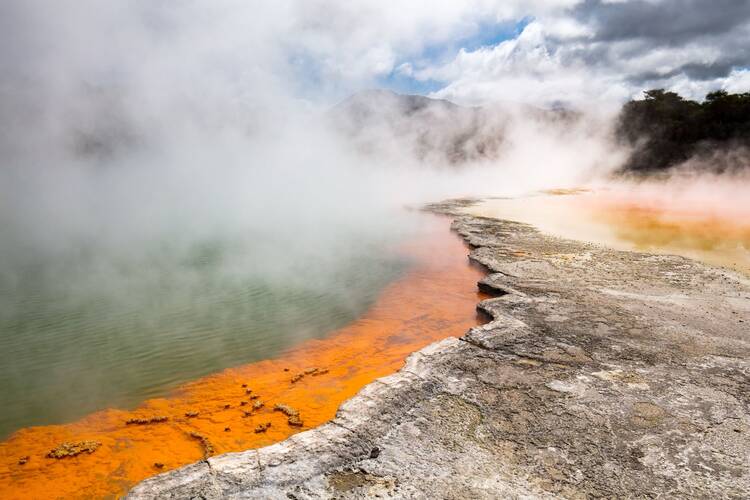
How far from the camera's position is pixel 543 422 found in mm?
2932

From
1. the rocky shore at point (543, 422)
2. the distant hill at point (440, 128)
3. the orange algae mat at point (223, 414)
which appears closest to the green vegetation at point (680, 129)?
the distant hill at point (440, 128)

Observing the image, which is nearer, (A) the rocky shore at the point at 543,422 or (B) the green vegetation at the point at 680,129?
(A) the rocky shore at the point at 543,422

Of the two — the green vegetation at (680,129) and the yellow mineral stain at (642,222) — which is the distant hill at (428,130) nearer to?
the green vegetation at (680,129)

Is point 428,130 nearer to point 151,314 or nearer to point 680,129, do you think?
point 680,129

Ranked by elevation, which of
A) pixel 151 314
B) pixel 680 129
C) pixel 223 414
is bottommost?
pixel 223 414

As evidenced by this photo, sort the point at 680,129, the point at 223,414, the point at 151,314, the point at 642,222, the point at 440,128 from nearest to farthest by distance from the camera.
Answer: the point at 223,414 → the point at 151,314 → the point at 642,222 → the point at 680,129 → the point at 440,128

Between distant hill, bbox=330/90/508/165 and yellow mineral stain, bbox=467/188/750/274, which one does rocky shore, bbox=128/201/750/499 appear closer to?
yellow mineral stain, bbox=467/188/750/274

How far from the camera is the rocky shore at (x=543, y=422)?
7.96 feet

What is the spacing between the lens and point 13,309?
252 inches

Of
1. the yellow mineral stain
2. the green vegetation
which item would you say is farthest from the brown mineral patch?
the green vegetation

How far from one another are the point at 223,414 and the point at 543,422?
248cm

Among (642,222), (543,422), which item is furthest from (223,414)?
(642,222)

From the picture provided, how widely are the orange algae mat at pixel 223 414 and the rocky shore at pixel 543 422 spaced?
0.77 meters

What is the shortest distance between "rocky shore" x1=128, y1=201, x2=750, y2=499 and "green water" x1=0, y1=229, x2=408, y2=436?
2.18 m
